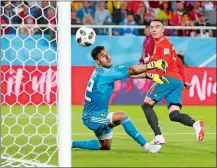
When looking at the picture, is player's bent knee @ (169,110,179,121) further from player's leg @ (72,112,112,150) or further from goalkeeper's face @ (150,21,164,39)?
goalkeeper's face @ (150,21,164,39)

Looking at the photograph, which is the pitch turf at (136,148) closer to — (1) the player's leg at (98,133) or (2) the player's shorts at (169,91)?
(1) the player's leg at (98,133)

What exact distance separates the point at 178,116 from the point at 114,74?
1154mm

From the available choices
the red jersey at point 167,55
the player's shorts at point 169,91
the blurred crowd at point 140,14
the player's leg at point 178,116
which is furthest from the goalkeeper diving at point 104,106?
the blurred crowd at point 140,14

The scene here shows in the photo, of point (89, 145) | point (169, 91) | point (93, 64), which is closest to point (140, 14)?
point (93, 64)

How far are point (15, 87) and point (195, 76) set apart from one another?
4359 mm

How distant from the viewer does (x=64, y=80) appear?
19.4 ft

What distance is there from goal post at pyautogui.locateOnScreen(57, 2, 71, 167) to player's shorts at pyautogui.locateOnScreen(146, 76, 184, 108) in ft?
9.90

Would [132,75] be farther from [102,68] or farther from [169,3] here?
[169,3]

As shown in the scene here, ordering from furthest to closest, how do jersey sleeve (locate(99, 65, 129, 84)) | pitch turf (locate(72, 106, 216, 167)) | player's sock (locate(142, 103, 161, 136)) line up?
1. player's sock (locate(142, 103, 161, 136))
2. jersey sleeve (locate(99, 65, 129, 84))
3. pitch turf (locate(72, 106, 216, 167))

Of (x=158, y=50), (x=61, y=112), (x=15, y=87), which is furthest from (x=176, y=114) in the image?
(x=15, y=87)

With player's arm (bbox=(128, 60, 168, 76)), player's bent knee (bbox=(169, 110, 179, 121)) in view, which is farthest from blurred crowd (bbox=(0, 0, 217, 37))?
player's arm (bbox=(128, 60, 168, 76))

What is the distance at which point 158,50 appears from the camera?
921cm

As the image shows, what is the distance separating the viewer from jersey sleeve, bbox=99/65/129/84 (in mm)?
7777

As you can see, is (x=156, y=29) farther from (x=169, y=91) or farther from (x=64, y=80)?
(x=64, y=80)
